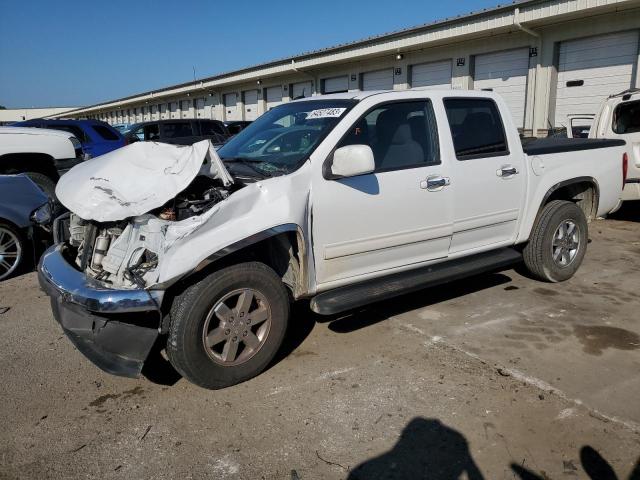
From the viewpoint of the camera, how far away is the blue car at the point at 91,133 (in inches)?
454

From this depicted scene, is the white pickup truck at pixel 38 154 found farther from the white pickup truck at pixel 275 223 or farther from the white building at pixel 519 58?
the white building at pixel 519 58

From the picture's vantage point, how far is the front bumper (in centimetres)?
307

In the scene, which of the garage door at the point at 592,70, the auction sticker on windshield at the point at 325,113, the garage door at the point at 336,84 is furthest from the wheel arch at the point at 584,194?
the garage door at the point at 336,84

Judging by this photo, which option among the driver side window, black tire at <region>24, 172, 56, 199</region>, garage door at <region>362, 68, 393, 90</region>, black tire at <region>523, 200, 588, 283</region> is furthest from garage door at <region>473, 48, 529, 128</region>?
black tire at <region>24, 172, 56, 199</region>

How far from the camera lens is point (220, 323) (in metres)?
3.35

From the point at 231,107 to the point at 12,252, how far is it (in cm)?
2511

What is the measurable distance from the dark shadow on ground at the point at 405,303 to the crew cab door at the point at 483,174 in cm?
68

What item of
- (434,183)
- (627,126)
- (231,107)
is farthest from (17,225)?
(231,107)

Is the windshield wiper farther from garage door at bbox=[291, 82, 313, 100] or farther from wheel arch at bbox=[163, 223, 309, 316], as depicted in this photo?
garage door at bbox=[291, 82, 313, 100]

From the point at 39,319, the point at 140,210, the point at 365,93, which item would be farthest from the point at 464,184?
the point at 39,319

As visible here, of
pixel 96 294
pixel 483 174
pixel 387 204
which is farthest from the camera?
pixel 483 174

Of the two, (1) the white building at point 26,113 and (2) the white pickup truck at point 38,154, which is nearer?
(2) the white pickup truck at point 38,154

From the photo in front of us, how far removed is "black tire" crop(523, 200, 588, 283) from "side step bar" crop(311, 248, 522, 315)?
39 centimetres

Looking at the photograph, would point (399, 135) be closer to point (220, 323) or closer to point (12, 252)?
point (220, 323)
